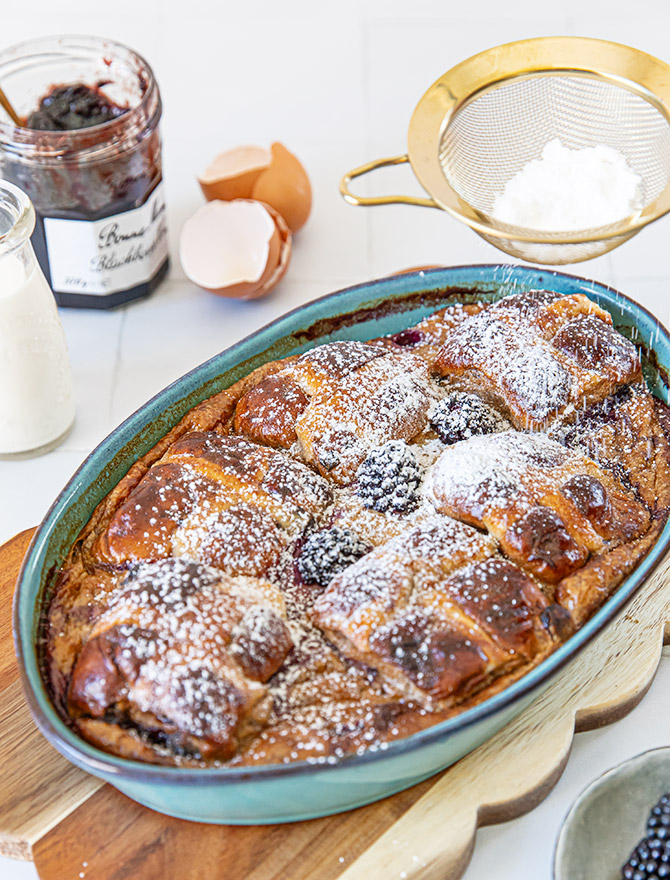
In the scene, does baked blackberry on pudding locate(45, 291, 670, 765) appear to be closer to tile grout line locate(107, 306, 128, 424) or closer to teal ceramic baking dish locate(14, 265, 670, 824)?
teal ceramic baking dish locate(14, 265, 670, 824)

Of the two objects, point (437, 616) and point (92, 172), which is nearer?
point (437, 616)

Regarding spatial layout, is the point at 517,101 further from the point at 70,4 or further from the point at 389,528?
the point at 70,4

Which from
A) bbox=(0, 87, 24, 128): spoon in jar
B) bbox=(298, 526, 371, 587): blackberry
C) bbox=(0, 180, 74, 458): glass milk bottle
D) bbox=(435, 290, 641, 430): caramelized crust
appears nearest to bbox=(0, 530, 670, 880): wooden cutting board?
bbox=(298, 526, 371, 587): blackberry

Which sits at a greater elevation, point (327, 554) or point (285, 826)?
point (327, 554)

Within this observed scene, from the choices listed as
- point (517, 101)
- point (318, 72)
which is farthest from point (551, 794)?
point (318, 72)

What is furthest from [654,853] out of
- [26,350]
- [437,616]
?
[26,350]

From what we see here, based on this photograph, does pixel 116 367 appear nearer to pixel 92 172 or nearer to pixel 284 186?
pixel 92 172
